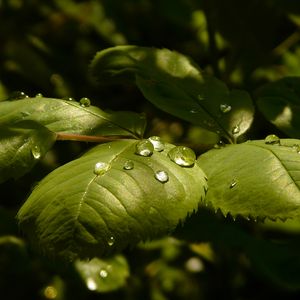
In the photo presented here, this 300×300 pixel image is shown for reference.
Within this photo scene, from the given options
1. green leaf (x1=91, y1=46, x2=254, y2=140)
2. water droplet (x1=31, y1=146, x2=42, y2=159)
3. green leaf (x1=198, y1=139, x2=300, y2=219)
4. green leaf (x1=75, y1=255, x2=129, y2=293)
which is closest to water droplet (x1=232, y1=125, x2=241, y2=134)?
green leaf (x1=91, y1=46, x2=254, y2=140)

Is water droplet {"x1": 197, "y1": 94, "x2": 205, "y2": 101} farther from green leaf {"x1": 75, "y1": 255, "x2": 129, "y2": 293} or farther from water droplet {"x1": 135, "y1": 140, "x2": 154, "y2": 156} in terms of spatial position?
green leaf {"x1": 75, "y1": 255, "x2": 129, "y2": 293}

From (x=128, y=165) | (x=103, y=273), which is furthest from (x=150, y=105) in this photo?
(x=128, y=165)

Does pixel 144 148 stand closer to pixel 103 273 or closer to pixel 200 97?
pixel 200 97

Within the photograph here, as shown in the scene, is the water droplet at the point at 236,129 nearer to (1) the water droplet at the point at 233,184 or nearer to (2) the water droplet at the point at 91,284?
(1) the water droplet at the point at 233,184

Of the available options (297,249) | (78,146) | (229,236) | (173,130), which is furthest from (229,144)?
(173,130)

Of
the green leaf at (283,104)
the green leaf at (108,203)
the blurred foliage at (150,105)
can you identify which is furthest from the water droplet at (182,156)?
the blurred foliage at (150,105)

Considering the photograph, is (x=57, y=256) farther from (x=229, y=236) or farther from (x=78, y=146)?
(x=78, y=146)
